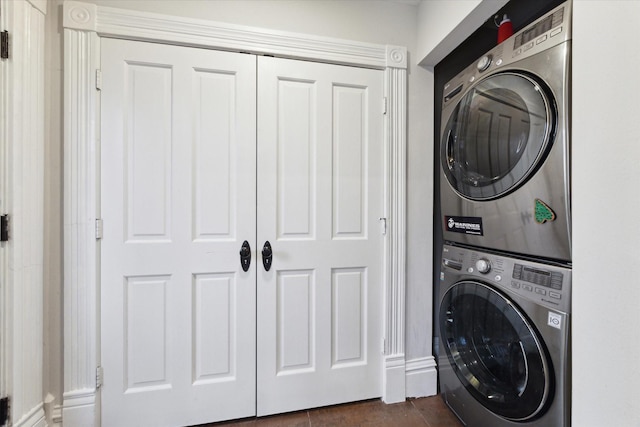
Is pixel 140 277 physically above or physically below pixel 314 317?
above

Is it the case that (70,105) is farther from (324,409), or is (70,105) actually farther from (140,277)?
(324,409)

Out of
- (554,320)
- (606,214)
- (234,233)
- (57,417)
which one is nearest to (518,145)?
(606,214)

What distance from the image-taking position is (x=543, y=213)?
3.25 feet

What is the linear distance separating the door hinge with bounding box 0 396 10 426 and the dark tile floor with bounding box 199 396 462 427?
0.83 m

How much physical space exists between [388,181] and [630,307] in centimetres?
112

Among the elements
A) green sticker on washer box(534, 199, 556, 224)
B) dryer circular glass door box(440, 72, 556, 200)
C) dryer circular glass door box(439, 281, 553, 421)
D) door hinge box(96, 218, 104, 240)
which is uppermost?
dryer circular glass door box(440, 72, 556, 200)

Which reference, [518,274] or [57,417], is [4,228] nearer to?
[57,417]

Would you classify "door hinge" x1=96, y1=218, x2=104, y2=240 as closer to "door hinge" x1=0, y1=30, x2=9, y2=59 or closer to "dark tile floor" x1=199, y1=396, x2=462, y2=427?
"door hinge" x1=0, y1=30, x2=9, y2=59

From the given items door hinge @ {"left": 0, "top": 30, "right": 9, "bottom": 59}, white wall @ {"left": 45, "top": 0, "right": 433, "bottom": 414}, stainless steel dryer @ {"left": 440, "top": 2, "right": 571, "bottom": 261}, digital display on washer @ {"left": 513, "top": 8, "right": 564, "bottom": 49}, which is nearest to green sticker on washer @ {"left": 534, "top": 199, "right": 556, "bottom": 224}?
stainless steel dryer @ {"left": 440, "top": 2, "right": 571, "bottom": 261}

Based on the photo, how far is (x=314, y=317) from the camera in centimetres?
161

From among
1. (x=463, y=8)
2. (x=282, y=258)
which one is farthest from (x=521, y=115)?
(x=282, y=258)

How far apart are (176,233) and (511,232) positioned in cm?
159

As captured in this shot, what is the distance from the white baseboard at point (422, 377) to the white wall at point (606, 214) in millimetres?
914

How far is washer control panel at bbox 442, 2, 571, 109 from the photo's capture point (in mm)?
943
